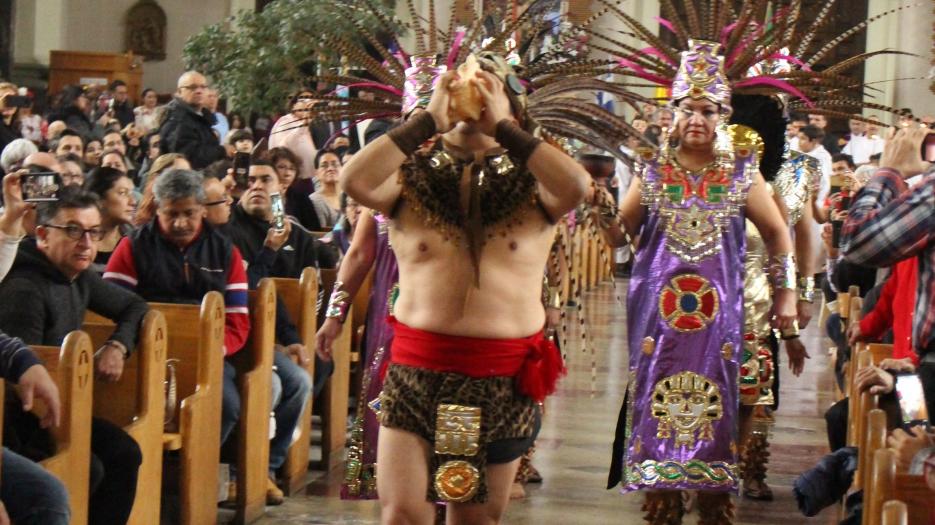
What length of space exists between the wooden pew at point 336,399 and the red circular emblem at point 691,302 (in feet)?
7.39

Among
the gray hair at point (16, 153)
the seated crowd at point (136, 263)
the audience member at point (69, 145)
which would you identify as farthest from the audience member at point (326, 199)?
the audience member at point (69, 145)

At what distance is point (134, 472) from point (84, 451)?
0.35 metres

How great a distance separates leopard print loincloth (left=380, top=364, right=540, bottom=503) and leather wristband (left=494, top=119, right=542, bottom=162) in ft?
2.01

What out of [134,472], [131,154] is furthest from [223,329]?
[131,154]

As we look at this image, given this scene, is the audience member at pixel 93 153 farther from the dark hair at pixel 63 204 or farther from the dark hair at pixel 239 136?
the dark hair at pixel 63 204

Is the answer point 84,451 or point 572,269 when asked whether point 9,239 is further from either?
point 572,269

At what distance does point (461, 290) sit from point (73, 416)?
1.28 metres

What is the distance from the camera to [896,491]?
3.75 m

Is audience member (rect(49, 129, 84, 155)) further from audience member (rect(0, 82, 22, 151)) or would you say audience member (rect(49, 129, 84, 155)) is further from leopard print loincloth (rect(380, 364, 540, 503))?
leopard print loincloth (rect(380, 364, 540, 503))

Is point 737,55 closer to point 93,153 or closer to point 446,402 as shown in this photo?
point 446,402

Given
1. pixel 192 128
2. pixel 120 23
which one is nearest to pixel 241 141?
pixel 192 128

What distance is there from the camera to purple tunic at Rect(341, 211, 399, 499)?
16.9 feet

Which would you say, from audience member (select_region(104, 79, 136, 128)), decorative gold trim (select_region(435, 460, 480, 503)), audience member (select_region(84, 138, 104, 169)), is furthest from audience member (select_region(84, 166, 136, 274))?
audience member (select_region(104, 79, 136, 128))

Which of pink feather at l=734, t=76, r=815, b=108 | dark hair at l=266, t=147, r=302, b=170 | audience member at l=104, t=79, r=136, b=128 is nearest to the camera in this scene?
pink feather at l=734, t=76, r=815, b=108
